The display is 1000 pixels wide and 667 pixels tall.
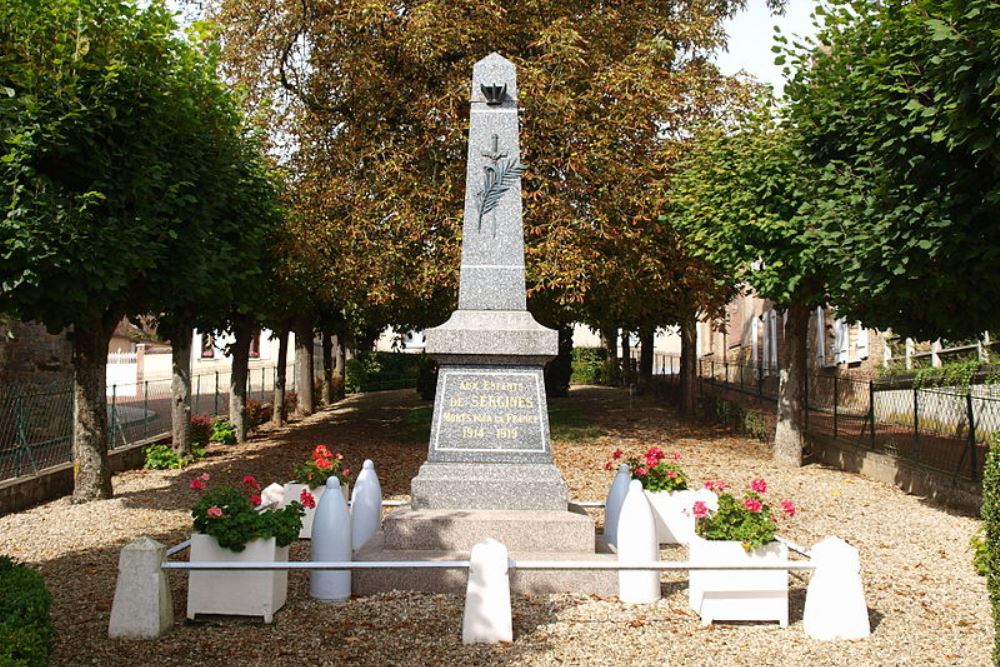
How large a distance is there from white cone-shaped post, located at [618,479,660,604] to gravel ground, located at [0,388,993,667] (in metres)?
0.14

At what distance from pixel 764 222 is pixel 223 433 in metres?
12.4

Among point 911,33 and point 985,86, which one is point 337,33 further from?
point 985,86

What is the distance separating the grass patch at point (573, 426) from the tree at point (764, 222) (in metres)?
Answer: 4.47

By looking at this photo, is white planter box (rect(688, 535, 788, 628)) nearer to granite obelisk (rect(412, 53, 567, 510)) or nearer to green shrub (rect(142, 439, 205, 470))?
granite obelisk (rect(412, 53, 567, 510))

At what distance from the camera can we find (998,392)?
46.4ft

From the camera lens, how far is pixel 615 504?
875 cm

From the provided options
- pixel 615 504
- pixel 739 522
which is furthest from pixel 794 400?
pixel 739 522

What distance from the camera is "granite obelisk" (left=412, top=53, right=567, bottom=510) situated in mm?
8070

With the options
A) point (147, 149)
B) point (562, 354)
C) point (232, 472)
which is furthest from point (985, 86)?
point (562, 354)

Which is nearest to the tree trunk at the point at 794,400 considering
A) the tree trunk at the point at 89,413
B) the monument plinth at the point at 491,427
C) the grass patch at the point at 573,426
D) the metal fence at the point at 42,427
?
the grass patch at the point at 573,426

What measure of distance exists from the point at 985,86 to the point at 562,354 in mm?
25933

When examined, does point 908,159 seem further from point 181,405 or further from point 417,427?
point 417,427

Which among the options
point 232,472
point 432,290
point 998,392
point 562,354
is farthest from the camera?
point 562,354

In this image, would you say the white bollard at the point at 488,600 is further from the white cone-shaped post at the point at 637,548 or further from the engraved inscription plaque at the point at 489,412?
the engraved inscription plaque at the point at 489,412
